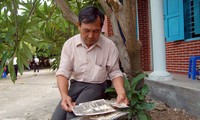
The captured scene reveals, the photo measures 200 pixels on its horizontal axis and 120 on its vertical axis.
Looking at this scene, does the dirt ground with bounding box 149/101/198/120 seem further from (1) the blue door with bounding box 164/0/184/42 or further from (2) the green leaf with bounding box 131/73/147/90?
(1) the blue door with bounding box 164/0/184/42

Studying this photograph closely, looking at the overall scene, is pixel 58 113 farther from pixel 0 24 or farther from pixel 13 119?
pixel 13 119

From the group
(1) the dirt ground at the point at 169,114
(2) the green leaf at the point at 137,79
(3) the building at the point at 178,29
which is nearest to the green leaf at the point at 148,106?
(2) the green leaf at the point at 137,79

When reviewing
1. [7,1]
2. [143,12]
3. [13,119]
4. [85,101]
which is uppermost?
[143,12]

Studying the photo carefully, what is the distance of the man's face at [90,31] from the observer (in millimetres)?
1921

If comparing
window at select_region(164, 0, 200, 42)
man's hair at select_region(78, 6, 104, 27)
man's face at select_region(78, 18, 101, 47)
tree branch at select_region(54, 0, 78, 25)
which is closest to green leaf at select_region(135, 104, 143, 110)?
man's face at select_region(78, 18, 101, 47)

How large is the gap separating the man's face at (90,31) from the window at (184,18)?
3763mm

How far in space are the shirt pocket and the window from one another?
3.70 m

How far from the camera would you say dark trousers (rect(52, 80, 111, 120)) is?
6.52 feet

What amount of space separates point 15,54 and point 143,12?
5.81m

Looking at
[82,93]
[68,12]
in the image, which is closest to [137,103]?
[82,93]

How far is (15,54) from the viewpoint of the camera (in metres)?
2.71

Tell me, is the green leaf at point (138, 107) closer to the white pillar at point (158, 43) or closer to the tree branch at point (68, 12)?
the tree branch at point (68, 12)

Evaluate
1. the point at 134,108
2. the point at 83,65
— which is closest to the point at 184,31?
the point at 134,108

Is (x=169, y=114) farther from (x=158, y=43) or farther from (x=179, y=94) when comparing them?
(x=158, y=43)
